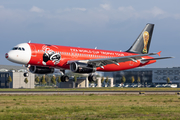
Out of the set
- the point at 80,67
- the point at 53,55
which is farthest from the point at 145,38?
the point at 53,55

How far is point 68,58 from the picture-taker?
50875 mm

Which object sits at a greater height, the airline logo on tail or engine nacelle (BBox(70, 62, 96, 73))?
the airline logo on tail

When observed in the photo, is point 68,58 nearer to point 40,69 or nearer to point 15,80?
point 40,69

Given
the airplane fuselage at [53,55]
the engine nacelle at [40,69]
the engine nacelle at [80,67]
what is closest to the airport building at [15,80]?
the engine nacelle at [40,69]

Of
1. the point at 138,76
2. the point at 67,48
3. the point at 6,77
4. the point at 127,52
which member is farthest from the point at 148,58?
the point at 138,76

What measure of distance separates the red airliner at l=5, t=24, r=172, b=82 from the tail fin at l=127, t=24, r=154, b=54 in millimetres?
2454

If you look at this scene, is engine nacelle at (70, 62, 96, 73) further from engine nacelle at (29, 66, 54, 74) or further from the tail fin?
the tail fin

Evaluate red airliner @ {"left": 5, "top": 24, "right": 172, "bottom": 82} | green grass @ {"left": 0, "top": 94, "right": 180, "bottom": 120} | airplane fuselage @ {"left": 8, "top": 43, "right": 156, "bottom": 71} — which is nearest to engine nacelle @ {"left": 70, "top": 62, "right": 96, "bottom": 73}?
red airliner @ {"left": 5, "top": 24, "right": 172, "bottom": 82}

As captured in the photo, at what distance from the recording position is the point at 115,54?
192 ft

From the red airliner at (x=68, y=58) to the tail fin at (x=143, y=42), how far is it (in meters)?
2.45

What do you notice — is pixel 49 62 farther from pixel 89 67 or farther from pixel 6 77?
pixel 6 77

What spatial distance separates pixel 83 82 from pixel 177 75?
2398 inches

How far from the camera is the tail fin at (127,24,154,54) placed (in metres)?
64.4

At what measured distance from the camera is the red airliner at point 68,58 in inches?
1859
